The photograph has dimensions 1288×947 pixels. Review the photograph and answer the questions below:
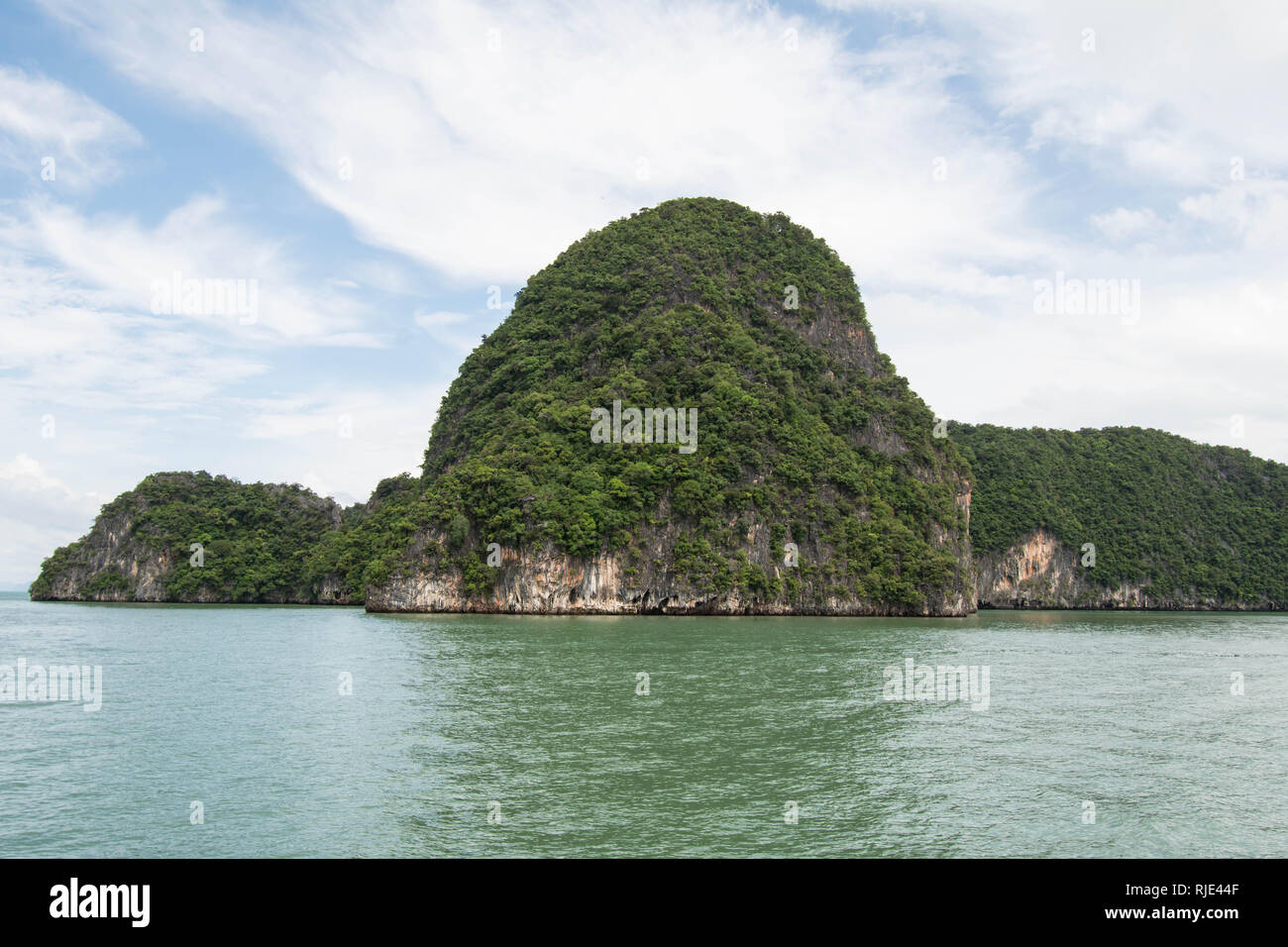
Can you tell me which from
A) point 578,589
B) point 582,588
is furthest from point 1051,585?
point 578,589

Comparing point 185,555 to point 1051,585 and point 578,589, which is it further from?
point 1051,585

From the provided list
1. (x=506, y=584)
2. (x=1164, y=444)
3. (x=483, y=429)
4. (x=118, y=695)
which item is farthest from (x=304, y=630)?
(x=1164, y=444)

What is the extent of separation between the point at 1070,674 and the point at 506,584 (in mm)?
44831

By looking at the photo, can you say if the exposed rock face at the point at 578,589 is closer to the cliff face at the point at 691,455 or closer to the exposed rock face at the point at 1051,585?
the cliff face at the point at 691,455

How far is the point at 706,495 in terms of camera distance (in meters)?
72.4

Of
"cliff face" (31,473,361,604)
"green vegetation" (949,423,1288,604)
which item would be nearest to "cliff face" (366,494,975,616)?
"cliff face" (31,473,361,604)

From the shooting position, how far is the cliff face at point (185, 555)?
99062 mm

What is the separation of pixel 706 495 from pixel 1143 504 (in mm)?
88323

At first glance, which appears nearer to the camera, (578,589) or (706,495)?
(578,589)

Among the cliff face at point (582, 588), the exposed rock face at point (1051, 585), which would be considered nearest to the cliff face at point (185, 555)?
the cliff face at point (582, 588)

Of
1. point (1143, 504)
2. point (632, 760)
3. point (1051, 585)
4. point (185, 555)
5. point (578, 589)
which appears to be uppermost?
point (1143, 504)

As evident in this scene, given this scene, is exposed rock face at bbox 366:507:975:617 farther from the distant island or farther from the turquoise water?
the turquoise water

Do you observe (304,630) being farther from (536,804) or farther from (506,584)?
(536,804)
